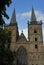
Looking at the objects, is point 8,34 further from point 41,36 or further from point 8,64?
point 41,36

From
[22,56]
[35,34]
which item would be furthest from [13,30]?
[22,56]

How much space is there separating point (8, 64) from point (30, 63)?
7.53 m

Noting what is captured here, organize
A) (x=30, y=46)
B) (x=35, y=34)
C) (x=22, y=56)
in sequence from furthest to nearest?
(x=35, y=34) < (x=30, y=46) < (x=22, y=56)

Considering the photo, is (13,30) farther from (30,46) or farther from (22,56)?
(22,56)

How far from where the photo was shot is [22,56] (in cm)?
4159

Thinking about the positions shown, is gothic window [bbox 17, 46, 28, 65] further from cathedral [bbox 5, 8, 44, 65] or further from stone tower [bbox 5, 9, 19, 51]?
stone tower [bbox 5, 9, 19, 51]

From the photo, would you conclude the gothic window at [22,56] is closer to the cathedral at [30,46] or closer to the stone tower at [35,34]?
the cathedral at [30,46]

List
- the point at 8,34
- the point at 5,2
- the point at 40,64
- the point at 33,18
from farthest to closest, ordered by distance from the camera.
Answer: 1. the point at 33,18
2. the point at 40,64
3. the point at 8,34
4. the point at 5,2

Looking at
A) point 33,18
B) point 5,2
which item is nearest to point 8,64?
point 33,18

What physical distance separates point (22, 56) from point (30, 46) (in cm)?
291

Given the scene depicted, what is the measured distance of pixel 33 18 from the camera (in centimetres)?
4478

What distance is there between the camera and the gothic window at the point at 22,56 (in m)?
41.3

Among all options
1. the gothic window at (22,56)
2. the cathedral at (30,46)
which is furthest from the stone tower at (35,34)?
the gothic window at (22,56)

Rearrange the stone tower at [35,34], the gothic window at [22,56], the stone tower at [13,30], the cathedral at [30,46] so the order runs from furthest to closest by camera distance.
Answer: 1. the stone tower at [13,30]
2. the stone tower at [35,34]
3. the gothic window at [22,56]
4. the cathedral at [30,46]
